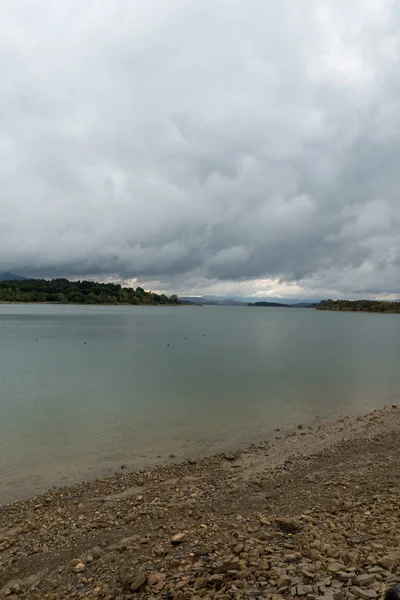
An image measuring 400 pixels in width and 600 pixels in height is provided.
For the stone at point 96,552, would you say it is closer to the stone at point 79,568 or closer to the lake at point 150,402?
the stone at point 79,568

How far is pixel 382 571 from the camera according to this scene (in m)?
5.48

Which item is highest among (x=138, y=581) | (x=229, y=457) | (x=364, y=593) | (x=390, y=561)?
(x=364, y=593)

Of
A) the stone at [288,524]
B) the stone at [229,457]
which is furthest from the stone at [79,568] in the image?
the stone at [229,457]

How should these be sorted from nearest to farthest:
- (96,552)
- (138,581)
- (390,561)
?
(390,561) → (138,581) → (96,552)

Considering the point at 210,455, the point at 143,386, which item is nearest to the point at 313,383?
the point at 143,386

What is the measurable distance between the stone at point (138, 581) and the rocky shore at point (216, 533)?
13mm

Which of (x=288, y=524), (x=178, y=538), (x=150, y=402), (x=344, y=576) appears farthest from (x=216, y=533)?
(x=150, y=402)

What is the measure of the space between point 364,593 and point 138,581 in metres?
3.39

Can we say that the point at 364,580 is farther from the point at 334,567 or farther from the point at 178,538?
the point at 178,538

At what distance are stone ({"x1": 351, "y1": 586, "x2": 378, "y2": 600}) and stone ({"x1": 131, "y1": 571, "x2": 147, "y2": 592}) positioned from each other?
3.18 meters

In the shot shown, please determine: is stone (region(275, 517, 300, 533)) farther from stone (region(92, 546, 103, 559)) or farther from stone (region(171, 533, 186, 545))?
stone (region(92, 546, 103, 559))

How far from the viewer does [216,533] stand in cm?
766

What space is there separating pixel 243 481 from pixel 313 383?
19.8m

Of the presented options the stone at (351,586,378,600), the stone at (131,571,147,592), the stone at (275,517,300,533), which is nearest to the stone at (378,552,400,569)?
the stone at (351,586,378,600)
